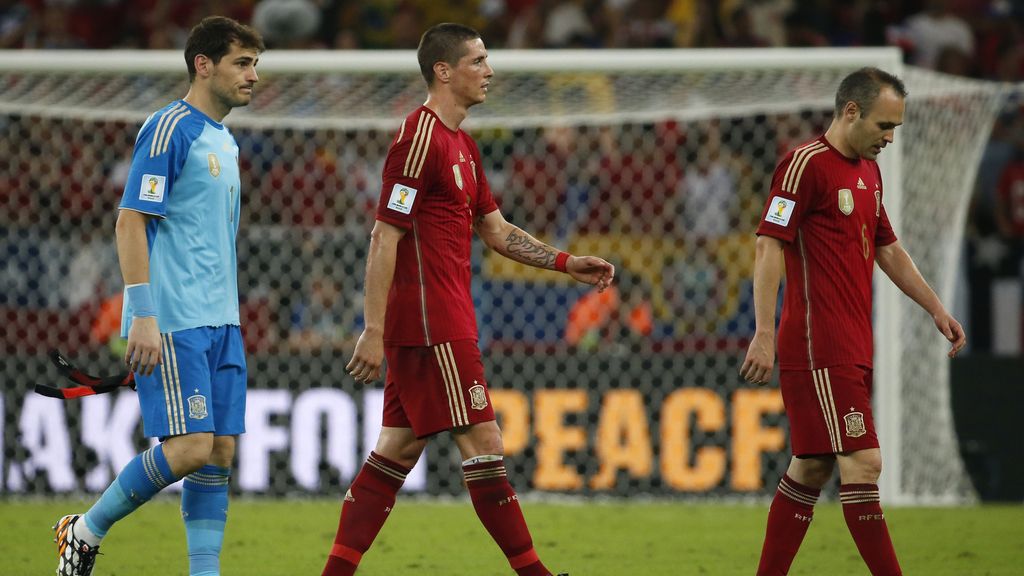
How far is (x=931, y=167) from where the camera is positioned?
8.98 metres

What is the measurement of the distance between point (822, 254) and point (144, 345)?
2.24 meters

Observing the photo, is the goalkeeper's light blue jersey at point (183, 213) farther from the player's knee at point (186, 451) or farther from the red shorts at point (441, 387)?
the red shorts at point (441, 387)

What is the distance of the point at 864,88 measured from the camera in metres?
4.85

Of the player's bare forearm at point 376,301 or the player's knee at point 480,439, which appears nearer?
the player's bare forearm at point 376,301

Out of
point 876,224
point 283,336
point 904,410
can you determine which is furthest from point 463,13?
point 876,224

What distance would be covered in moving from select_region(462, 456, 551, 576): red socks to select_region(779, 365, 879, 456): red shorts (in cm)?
97

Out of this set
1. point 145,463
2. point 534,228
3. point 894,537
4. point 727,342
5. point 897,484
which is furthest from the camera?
point 534,228

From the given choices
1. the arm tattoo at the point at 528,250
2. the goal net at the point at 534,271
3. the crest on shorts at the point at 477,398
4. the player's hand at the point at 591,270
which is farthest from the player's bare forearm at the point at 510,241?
the goal net at the point at 534,271

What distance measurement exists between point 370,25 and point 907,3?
509 cm

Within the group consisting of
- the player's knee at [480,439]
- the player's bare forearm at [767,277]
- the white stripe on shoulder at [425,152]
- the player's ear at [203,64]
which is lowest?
the player's knee at [480,439]

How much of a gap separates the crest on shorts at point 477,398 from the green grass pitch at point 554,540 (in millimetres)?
1469

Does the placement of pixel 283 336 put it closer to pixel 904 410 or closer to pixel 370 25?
pixel 904 410

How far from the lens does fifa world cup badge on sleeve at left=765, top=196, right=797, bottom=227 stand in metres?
4.79

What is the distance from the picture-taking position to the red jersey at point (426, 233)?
4684 millimetres
